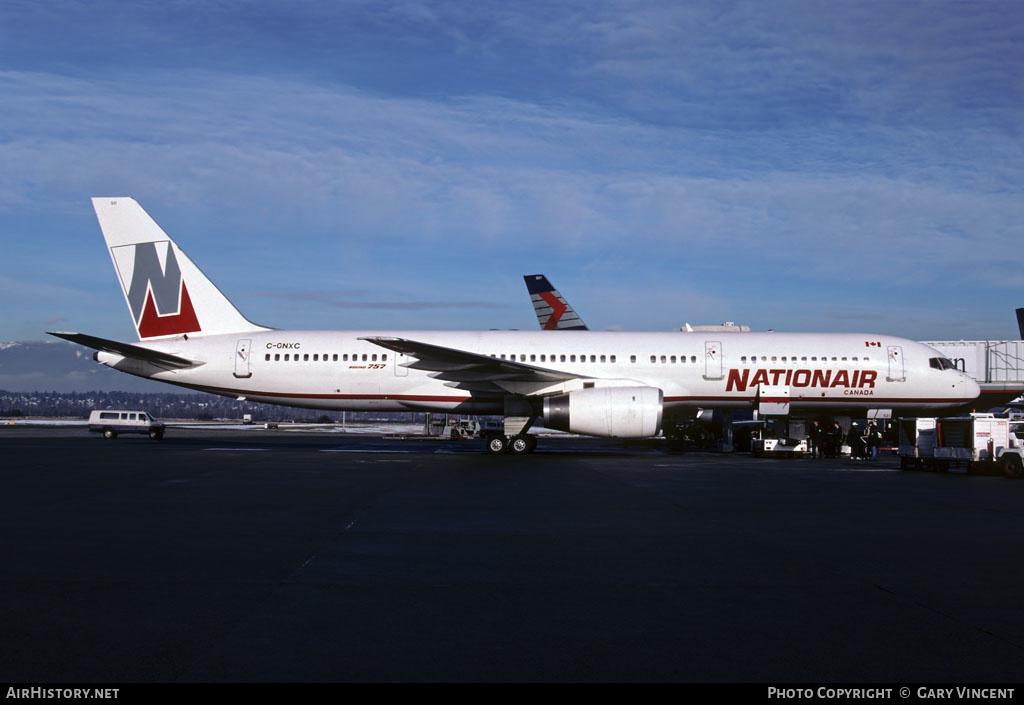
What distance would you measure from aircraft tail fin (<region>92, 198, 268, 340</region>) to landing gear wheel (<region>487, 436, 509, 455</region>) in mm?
9409

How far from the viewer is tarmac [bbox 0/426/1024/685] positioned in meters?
4.37

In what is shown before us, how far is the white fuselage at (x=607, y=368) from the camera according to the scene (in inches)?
984

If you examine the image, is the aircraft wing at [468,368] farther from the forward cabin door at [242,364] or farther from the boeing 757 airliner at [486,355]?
the forward cabin door at [242,364]

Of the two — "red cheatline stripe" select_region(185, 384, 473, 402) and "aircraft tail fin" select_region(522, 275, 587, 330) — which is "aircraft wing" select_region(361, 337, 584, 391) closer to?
"red cheatline stripe" select_region(185, 384, 473, 402)

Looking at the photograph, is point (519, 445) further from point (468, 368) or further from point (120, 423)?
point (120, 423)

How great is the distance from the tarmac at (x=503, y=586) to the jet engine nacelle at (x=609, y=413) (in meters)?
8.97

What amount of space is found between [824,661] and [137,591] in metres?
4.63

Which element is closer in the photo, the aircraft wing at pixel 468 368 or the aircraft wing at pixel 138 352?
the aircraft wing at pixel 468 368

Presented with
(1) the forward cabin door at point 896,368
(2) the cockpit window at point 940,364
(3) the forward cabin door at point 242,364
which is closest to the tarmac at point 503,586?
→ (3) the forward cabin door at point 242,364

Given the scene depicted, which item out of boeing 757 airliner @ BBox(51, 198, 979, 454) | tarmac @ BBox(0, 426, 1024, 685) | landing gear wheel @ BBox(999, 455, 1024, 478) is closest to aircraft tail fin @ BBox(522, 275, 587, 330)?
boeing 757 airliner @ BBox(51, 198, 979, 454)

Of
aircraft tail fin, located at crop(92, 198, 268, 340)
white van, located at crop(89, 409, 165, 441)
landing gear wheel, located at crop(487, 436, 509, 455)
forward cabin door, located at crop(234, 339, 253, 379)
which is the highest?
aircraft tail fin, located at crop(92, 198, 268, 340)

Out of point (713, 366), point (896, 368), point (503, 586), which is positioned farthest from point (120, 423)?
point (503, 586)

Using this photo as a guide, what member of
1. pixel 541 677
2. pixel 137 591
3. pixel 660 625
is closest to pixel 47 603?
pixel 137 591

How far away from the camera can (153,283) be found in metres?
26.5
